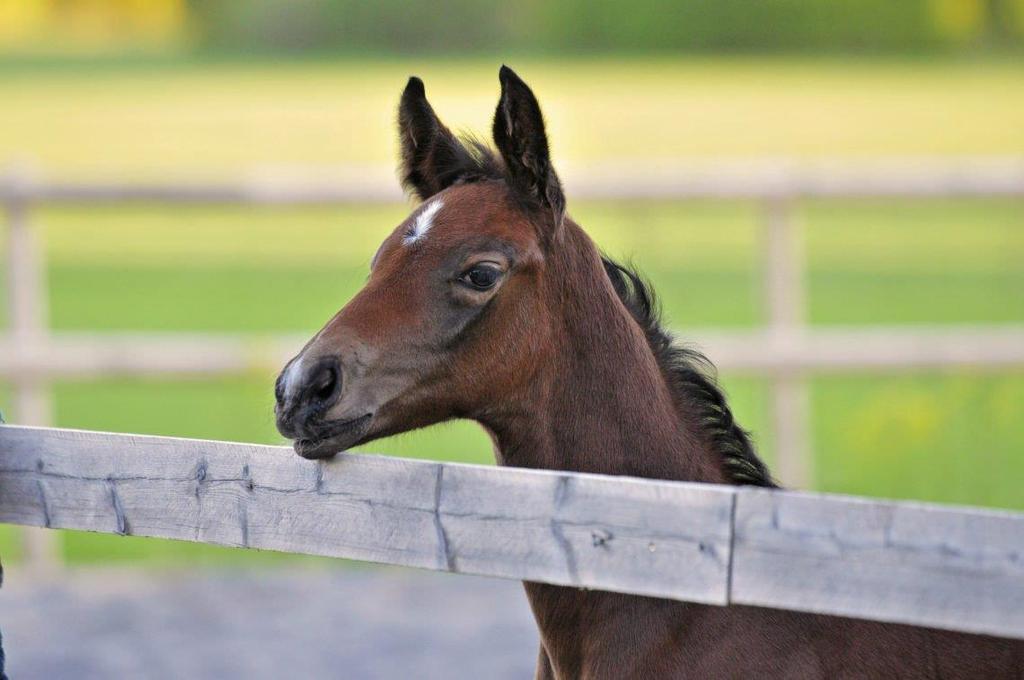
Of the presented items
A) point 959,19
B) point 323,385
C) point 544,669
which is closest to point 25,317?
point 544,669

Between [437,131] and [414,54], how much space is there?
1393 inches

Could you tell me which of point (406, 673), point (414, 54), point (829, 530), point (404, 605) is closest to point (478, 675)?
point (406, 673)

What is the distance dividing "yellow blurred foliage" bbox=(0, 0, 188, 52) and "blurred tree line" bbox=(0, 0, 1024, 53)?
1.1 inches

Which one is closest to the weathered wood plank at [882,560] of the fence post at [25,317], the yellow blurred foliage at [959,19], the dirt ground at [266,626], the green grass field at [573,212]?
the dirt ground at [266,626]

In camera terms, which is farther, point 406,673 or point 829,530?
point 406,673

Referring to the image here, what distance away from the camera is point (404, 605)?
593 centimetres

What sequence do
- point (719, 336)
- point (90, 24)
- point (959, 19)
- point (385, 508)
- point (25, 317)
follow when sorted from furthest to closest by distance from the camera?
point (90, 24) → point (959, 19) → point (719, 336) → point (25, 317) → point (385, 508)

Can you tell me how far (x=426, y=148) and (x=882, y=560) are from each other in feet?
4.37

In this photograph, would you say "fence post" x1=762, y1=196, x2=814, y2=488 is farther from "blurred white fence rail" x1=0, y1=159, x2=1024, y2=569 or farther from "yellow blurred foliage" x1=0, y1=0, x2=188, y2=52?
"yellow blurred foliage" x1=0, y1=0, x2=188, y2=52

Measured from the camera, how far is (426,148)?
8.77ft

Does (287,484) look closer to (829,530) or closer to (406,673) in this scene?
(829,530)

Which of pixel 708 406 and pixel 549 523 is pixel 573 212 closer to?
pixel 708 406

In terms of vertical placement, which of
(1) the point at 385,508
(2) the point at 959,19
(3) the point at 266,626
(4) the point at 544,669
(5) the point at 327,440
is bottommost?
(3) the point at 266,626

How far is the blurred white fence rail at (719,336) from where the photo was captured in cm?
634
